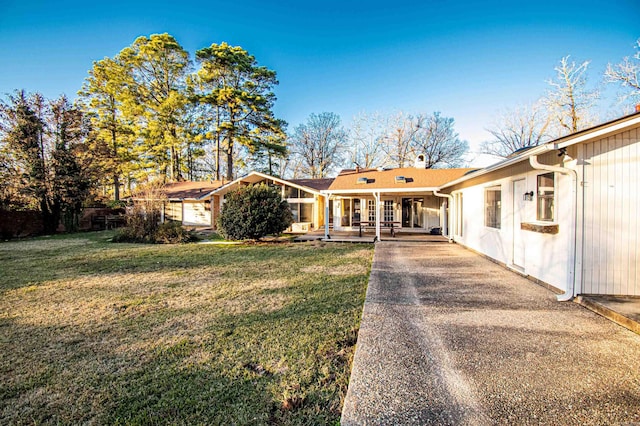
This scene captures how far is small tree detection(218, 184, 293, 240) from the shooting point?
38.4 feet

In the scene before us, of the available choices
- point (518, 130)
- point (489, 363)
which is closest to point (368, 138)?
point (518, 130)

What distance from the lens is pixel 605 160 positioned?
422 cm

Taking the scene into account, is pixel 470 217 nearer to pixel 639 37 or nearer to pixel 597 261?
pixel 597 261

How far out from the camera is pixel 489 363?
2.64 m

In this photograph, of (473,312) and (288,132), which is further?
(288,132)

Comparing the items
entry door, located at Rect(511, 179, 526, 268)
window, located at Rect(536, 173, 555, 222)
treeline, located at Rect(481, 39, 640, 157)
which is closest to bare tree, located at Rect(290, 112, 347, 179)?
treeline, located at Rect(481, 39, 640, 157)

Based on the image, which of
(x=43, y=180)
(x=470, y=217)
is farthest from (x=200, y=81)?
(x=470, y=217)

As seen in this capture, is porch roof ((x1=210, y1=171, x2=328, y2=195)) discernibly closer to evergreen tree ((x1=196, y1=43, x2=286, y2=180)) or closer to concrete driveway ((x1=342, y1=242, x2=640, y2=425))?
evergreen tree ((x1=196, y1=43, x2=286, y2=180))

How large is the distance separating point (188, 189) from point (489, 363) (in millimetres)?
21706

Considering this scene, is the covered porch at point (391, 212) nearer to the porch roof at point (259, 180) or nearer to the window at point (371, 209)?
the window at point (371, 209)

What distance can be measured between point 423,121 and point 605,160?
83.4 feet

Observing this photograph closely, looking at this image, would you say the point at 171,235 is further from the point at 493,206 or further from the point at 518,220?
the point at 518,220

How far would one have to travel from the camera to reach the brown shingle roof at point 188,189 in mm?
19688

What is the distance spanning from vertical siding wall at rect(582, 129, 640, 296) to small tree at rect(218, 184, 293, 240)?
9673 millimetres
